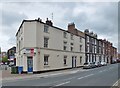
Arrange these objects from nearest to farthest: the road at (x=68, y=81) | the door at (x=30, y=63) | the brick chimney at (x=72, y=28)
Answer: the road at (x=68, y=81) → the door at (x=30, y=63) → the brick chimney at (x=72, y=28)

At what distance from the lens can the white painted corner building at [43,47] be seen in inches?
1304

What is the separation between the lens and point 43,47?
34.9m

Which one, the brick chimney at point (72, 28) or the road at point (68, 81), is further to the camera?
the brick chimney at point (72, 28)

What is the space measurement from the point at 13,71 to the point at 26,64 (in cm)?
274

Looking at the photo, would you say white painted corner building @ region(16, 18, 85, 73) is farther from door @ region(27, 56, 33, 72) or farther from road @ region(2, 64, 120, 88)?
road @ region(2, 64, 120, 88)

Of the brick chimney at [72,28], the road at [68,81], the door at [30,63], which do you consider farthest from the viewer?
the brick chimney at [72,28]

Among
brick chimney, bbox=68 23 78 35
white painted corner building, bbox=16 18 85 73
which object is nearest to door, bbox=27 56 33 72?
white painted corner building, bbox=16 18 85 73

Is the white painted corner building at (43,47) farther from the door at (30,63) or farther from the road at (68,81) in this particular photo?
the road at (68,81)

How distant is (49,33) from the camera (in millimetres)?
37531

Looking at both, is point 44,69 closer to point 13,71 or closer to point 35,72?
point 35,72

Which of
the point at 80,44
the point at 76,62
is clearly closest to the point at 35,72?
the point at 76,62

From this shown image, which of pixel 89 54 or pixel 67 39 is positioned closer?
pixel 67 39

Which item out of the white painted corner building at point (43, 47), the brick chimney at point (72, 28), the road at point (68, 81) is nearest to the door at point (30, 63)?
the white painted corner building at point (43, 47)

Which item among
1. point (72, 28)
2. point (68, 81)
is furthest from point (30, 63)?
point (72, 28)
